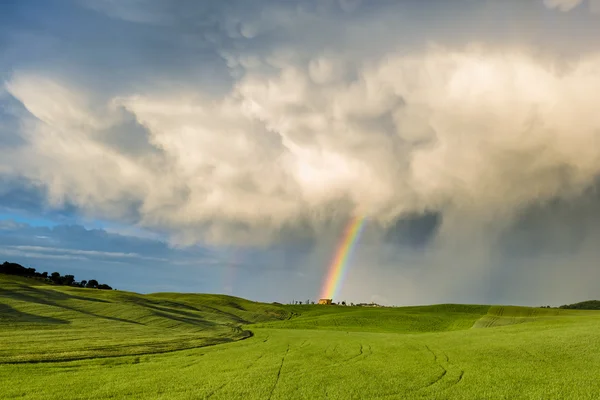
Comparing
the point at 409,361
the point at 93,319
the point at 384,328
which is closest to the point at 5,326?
the point at 93,319

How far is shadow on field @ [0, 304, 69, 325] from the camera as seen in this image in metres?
61.7

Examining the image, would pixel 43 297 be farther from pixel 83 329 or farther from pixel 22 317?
pixel 83 329

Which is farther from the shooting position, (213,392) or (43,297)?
(43,297)

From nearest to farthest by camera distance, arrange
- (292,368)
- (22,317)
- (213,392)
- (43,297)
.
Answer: (213,392) → (292,368) → (22,317) → (43,297)

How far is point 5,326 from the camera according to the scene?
5562 centimetres

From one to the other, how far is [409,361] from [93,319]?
5549 cm

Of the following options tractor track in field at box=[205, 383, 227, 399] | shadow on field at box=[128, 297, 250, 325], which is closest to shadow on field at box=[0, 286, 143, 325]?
shadow on field at box=[128, 297, 250, 325]

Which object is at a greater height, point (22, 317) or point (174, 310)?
point (22, 317)

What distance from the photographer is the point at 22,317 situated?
63.6 meters

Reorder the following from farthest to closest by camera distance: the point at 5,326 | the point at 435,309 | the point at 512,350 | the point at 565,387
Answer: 1. the point at 435,309
2. the point at 5,326
3. the point at 512,350
4. the point at 565,387

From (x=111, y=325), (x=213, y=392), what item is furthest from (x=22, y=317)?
(x=213, y=392)

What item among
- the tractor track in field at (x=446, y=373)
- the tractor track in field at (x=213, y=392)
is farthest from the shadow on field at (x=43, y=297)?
the tractor track in field at (x=446, y=373)

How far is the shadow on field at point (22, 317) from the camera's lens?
61.7 meters

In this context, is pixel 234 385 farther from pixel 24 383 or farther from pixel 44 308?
pixel 44 308
